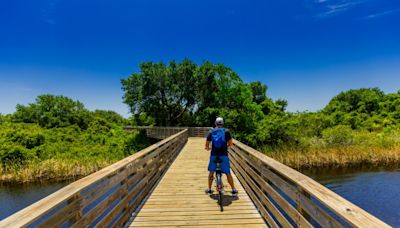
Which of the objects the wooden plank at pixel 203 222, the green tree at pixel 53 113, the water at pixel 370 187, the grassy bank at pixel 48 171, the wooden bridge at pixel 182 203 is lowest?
the water at pixel 370 187

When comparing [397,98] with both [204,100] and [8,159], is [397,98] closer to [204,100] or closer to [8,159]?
[204,100]

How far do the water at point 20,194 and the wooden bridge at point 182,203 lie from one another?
384 inches

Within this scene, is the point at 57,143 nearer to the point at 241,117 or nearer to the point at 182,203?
the point at 241,117

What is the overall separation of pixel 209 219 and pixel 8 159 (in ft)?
74.3

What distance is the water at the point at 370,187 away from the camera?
1060 centimetres

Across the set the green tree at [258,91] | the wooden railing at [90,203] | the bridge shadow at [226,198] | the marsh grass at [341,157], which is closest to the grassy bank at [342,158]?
the marsh grass at [341,157]

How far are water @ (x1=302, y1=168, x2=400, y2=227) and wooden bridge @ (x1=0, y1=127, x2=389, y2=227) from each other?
783 cm

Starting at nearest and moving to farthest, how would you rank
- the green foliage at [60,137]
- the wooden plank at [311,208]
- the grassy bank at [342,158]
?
the wooden plank at [311,208] < the grassy bank at [342,158] < the green foliage at [60,137]

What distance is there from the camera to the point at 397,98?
44.0 metres

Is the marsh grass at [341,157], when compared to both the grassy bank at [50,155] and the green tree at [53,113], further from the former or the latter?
the green tree at [53,113]

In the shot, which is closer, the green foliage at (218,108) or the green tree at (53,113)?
the green foliage at (218,108)

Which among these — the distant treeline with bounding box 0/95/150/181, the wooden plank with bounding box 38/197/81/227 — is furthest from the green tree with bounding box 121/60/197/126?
the wooden plank with bounding box 38/197/81/227

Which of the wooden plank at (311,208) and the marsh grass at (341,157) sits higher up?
the wooden plank at (311,208)

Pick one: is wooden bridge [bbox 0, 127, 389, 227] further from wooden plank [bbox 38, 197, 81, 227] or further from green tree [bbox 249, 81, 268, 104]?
green tree [bbox 249, 81, 268, 104]
